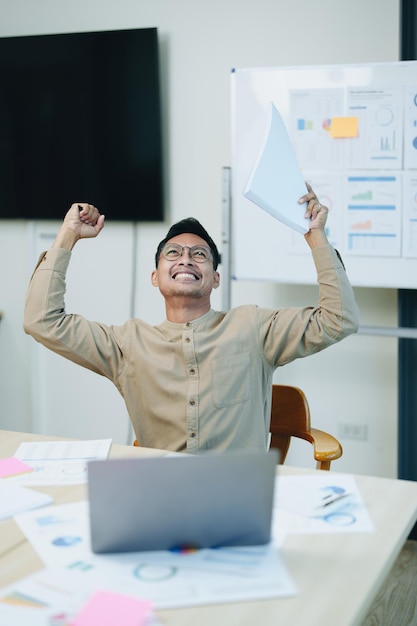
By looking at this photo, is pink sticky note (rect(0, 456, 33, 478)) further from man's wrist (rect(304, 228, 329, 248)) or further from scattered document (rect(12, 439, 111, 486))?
man's wrist (rect(304, 228, 329, 248))

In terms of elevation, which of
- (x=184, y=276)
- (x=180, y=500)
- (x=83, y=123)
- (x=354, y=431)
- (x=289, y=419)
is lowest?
(x=354, y=431)

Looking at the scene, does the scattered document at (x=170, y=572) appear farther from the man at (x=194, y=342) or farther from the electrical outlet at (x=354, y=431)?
the electrical outlet at (x=354, y=431)

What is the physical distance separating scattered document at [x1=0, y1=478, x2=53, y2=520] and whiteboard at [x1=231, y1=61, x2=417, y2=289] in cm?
172

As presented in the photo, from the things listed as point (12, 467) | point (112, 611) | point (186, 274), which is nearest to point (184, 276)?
point (186, 274)

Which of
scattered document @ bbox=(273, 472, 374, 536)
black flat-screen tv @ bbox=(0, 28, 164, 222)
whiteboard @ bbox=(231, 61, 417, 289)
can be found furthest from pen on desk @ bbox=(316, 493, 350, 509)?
black flat-screen tv @ bbox=(0, 28, 164, 222)

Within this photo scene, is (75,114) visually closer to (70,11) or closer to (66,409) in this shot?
(70,11)

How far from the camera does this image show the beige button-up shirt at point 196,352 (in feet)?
6.91

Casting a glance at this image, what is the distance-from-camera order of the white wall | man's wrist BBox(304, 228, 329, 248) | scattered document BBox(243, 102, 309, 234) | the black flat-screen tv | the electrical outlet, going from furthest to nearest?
the black flat-screen tv
the electrical outlet
the white wall
man's wrist BBox(304, 228, 329, 248)
scattered document BBox(243, 102, 309, 234)

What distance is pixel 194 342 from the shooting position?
2.15m

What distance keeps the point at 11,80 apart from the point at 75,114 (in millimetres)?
360

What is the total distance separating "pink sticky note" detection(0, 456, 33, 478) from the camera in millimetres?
1734

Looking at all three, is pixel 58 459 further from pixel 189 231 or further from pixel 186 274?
pixel 189 231

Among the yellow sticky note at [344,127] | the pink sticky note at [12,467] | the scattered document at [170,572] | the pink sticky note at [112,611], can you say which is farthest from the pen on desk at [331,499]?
the yellow sticky note at [344,127]

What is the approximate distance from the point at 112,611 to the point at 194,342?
1098 millimetres
